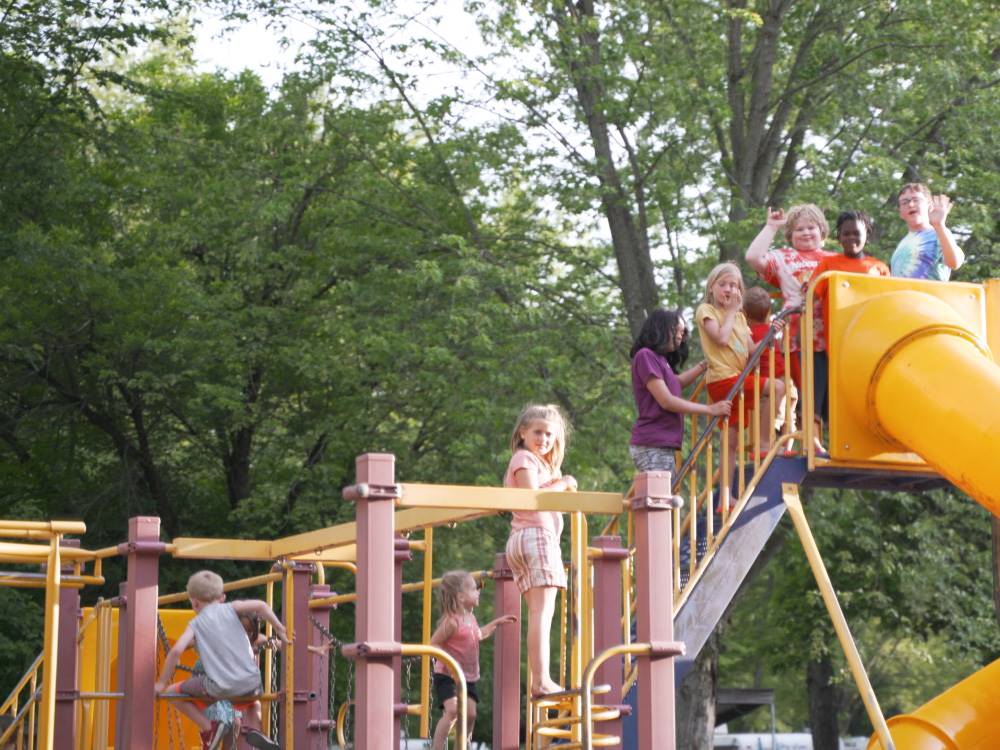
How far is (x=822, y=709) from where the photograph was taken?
92.0ft

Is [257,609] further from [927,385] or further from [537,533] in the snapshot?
[927,385]

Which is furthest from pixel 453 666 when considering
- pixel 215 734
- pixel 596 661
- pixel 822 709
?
pixel 822 709

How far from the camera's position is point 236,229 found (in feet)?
71.2

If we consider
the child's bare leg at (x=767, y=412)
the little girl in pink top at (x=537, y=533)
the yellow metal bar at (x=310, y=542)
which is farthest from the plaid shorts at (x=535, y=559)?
the child's bare leg at (x=767, y=412)

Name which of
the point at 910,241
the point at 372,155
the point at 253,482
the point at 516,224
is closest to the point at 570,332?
the point at 516,224

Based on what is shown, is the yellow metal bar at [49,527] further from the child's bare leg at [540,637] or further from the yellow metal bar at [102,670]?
the child's bare leg at [540,637]

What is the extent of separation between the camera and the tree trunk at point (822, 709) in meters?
27.8

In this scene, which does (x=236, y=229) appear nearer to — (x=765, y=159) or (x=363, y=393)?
(x=363, y=393)

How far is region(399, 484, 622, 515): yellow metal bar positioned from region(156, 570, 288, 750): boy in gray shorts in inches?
92.2

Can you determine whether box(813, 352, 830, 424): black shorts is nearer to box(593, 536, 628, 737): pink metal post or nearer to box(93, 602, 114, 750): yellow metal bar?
box(593, 536, 628, 737): pink metal post

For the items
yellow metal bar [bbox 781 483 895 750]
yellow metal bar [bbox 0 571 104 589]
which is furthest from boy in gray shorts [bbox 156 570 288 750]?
yellow metal bar [bbox 781 483 895 750]

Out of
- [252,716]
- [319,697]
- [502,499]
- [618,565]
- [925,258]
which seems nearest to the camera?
[502,499]

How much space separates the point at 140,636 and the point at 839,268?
5.25 metres

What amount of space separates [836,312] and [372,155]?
13202 mm
